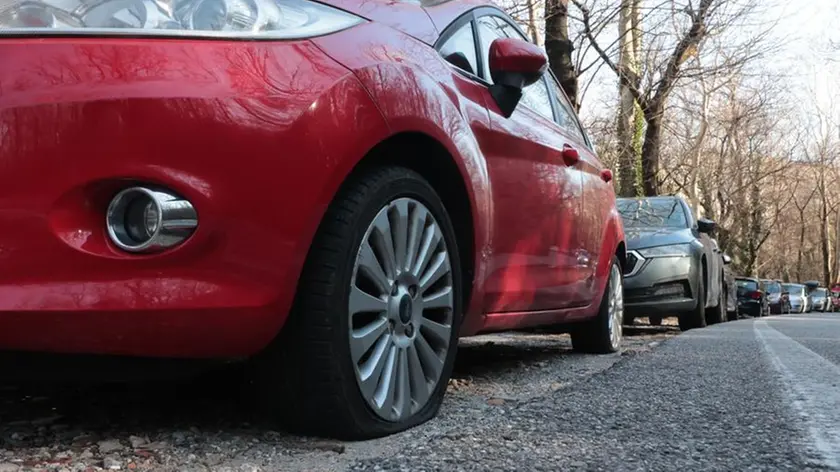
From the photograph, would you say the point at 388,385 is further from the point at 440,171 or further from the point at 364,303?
the point at 440,171

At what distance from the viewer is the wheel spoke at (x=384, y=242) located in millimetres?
2381

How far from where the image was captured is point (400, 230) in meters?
2.50

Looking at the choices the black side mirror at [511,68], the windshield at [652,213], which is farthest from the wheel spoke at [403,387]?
the windshield at [652,213]

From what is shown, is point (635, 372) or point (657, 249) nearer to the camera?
point (635, 372)

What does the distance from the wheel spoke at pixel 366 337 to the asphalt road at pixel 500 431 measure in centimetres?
26

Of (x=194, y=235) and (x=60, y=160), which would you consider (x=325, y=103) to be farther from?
(x=60, y=160)

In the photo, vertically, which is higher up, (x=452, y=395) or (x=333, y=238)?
(x=333, y=238)

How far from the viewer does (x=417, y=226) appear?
2.59 meters

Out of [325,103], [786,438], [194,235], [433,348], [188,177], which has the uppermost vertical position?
[325,103]

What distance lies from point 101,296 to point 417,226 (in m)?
1.02

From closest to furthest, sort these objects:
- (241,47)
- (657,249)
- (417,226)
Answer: (241,47)
(417,226)
(657,249)

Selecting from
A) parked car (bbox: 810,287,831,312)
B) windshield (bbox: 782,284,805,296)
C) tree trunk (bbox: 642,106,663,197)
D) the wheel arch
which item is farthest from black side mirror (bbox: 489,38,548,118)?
parked car (bbox: 810,287,831,312)

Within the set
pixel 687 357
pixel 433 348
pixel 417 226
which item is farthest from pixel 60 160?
pixel 687 357

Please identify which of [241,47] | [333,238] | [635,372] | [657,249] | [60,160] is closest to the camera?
[60,160]
